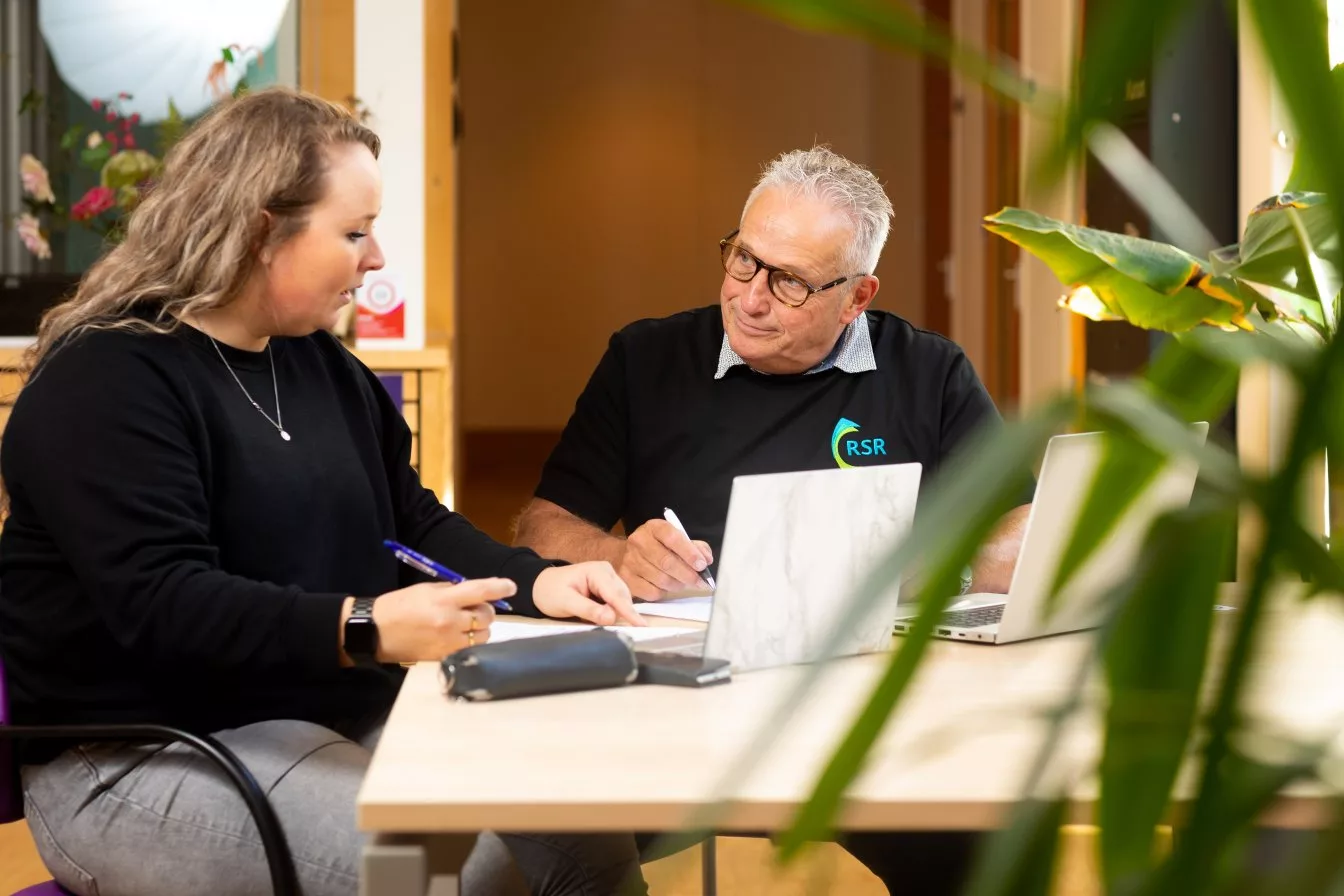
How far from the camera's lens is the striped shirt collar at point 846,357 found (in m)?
2.48

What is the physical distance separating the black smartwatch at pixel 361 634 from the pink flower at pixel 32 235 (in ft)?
9.16

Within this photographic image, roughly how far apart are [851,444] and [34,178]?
8.21 feet

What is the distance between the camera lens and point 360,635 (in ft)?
5.09

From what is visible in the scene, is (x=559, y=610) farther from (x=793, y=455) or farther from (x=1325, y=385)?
(x=1325, y=385)

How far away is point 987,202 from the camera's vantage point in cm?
707

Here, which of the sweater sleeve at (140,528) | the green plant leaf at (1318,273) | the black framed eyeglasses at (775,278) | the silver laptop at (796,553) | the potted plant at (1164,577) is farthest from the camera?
the black framed eyeglasses at (775,278)

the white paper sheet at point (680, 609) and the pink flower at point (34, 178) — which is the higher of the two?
the pink flower at point (34, 178)

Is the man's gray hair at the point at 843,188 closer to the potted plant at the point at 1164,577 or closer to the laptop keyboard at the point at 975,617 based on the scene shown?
the laptop keyboard at the point at 975,617

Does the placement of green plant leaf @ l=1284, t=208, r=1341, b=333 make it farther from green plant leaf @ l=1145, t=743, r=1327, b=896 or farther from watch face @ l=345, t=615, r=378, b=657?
watch face @ l=345, t=615, r=378, b=657

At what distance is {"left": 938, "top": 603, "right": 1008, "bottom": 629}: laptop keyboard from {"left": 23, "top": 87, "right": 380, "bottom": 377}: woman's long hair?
0.91 metres

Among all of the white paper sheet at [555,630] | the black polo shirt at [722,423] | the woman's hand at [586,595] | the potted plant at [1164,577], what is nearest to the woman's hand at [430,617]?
the white paper sheet at [555,630]

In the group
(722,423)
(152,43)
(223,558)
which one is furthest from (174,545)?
(152,43)

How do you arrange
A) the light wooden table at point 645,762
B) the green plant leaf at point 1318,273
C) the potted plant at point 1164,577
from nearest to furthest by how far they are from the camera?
the potted plant at point 1164,577 < the light wooden table at point 645,762 < the green plant leaf at point 1318,273

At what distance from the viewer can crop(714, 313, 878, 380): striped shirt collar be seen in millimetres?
2484
